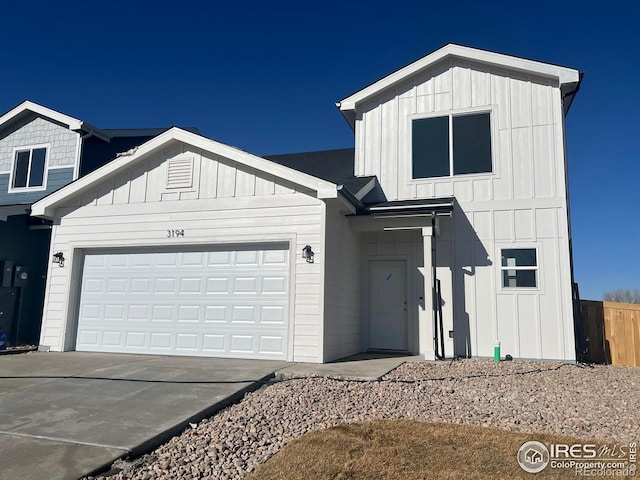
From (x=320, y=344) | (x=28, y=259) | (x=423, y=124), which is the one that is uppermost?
(x=423, y=124)

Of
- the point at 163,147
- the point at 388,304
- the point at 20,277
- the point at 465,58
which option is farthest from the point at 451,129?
the point at 20,277

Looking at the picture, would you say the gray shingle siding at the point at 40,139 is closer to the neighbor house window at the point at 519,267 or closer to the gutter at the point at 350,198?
the gutter at the point at 350,198

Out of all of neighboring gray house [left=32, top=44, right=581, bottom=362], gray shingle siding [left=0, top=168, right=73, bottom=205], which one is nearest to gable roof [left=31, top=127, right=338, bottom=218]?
neighboring gray house [left=32, top=44, right=581, bottom=362]

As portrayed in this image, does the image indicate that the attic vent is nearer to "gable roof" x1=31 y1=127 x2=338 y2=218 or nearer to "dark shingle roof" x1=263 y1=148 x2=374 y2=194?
"gable roof" x1=31 y1=127 x2=338 y2=218

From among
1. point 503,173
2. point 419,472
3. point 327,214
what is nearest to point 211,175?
point 327,214

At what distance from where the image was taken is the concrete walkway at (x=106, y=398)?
11.3ft

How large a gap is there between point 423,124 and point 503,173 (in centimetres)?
211

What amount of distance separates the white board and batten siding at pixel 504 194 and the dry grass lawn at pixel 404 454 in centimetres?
503

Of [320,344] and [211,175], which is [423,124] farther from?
[320,344]

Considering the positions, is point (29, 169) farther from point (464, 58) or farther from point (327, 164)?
point (464, 58)

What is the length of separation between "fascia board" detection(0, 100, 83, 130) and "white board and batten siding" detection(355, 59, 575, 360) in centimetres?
902

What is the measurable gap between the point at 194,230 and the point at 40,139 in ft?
27.4

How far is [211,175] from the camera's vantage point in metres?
8.77

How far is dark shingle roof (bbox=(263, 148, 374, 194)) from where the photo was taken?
10163mm
